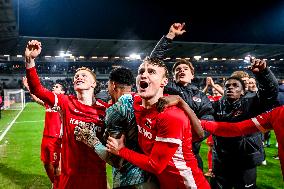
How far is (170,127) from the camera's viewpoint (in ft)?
7.88

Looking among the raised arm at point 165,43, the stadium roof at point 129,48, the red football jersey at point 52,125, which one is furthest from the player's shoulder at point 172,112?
the stadium roof at point 129,48

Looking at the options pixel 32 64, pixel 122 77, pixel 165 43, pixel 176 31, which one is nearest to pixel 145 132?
pixel 122 77

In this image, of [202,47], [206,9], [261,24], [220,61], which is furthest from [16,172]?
[220,61]

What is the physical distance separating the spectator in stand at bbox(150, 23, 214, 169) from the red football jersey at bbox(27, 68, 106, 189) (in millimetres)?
1098

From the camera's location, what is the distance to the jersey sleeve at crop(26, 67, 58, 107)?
132 inches

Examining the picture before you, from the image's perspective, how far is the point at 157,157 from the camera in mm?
2389

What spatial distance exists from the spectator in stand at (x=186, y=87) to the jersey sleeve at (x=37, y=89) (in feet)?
4.64

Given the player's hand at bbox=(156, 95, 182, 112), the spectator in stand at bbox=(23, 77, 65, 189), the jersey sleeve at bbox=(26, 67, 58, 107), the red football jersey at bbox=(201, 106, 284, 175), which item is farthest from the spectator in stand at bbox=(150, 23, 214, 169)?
the spectator in stand at bbox=(23, 77, 65, 189)

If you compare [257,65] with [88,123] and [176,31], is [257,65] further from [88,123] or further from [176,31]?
[88,123]

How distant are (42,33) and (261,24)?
2732 cm

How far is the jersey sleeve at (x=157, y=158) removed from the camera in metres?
2.38

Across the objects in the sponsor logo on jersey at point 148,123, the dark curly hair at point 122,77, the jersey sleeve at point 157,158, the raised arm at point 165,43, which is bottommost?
the jersey sleeve at point 157,158

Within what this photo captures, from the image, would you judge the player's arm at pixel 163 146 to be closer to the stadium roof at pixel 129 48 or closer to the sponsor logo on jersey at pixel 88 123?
the sponsor logo on jersey at pixel 88 123

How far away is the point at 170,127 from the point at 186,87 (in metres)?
1.99
